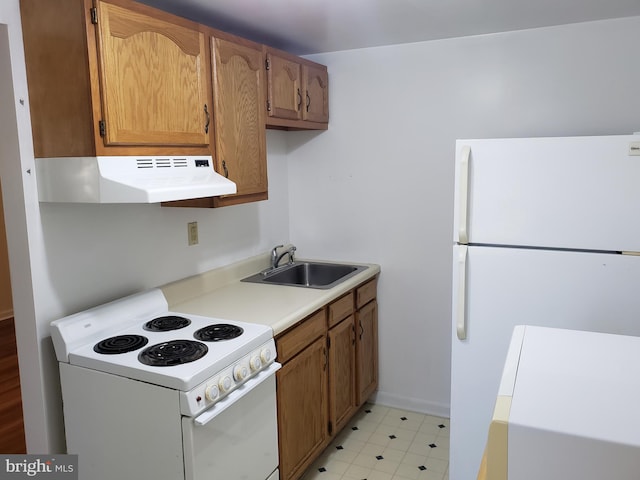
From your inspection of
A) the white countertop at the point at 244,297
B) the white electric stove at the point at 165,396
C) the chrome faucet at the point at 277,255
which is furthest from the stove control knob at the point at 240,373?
the chrome faucet at the point at 277,255

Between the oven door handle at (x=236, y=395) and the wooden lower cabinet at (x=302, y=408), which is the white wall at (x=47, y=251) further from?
the wooden lower cabinet at (x=302, y=408)

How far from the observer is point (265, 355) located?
2.02 m

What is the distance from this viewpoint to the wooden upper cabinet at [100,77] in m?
1.69

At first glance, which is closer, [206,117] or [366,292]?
[206,117]

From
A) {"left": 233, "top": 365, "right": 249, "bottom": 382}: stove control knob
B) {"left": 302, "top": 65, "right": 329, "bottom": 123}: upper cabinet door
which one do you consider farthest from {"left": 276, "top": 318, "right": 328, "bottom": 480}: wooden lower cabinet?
{"left": 302, "top": 65, "right": 329, "bottom": 123}: upper cabinet door

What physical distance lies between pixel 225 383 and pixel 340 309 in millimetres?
1097

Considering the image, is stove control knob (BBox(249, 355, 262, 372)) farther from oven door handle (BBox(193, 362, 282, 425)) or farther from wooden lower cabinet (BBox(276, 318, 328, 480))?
wooden lower cabinet (BBox(276, 318, 328, 480))

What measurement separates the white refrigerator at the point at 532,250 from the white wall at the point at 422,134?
2.64ft

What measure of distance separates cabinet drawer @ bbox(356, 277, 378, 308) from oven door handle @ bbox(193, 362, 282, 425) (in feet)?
3.32

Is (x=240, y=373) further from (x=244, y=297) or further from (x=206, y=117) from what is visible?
(x=206, y=117)

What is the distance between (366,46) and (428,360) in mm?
1958

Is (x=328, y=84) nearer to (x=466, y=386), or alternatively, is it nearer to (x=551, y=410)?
(x=466, y=386)

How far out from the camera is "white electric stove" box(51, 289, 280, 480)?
1.69 metres

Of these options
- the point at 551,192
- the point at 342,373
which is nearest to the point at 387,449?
the point at 342,373
